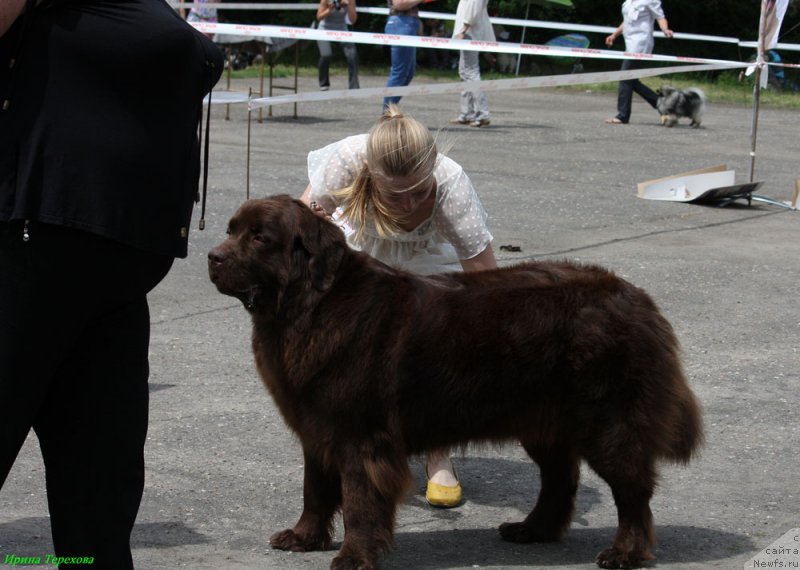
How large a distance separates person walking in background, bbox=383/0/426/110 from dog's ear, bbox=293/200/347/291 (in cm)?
1096

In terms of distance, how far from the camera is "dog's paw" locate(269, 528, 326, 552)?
3911 mm

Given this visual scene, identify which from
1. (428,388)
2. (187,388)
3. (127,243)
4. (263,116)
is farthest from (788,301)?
(263,116)

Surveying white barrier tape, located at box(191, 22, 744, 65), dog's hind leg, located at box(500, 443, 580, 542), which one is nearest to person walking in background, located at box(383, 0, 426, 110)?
white barrier tape, located at box(191, 22, 744, 65)

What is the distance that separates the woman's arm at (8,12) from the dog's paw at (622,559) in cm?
246

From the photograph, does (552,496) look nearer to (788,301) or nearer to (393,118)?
(393,118)

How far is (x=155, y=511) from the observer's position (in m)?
4.19

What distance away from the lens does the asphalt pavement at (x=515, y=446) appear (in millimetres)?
4023

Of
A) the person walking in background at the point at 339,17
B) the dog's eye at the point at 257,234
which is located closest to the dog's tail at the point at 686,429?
the dog's eye at the point at 257,234

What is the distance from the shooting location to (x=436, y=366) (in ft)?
12.0

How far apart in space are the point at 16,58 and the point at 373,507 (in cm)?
175

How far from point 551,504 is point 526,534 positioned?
0.14 metres

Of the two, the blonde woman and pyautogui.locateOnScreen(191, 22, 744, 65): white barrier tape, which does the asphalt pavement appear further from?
pyautogui.locateOnScreen(191, 22, 744, 65): white barrier tape

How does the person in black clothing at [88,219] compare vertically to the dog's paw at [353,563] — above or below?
above

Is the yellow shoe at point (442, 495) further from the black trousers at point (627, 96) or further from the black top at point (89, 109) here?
the black trousers at point (627, 96)
